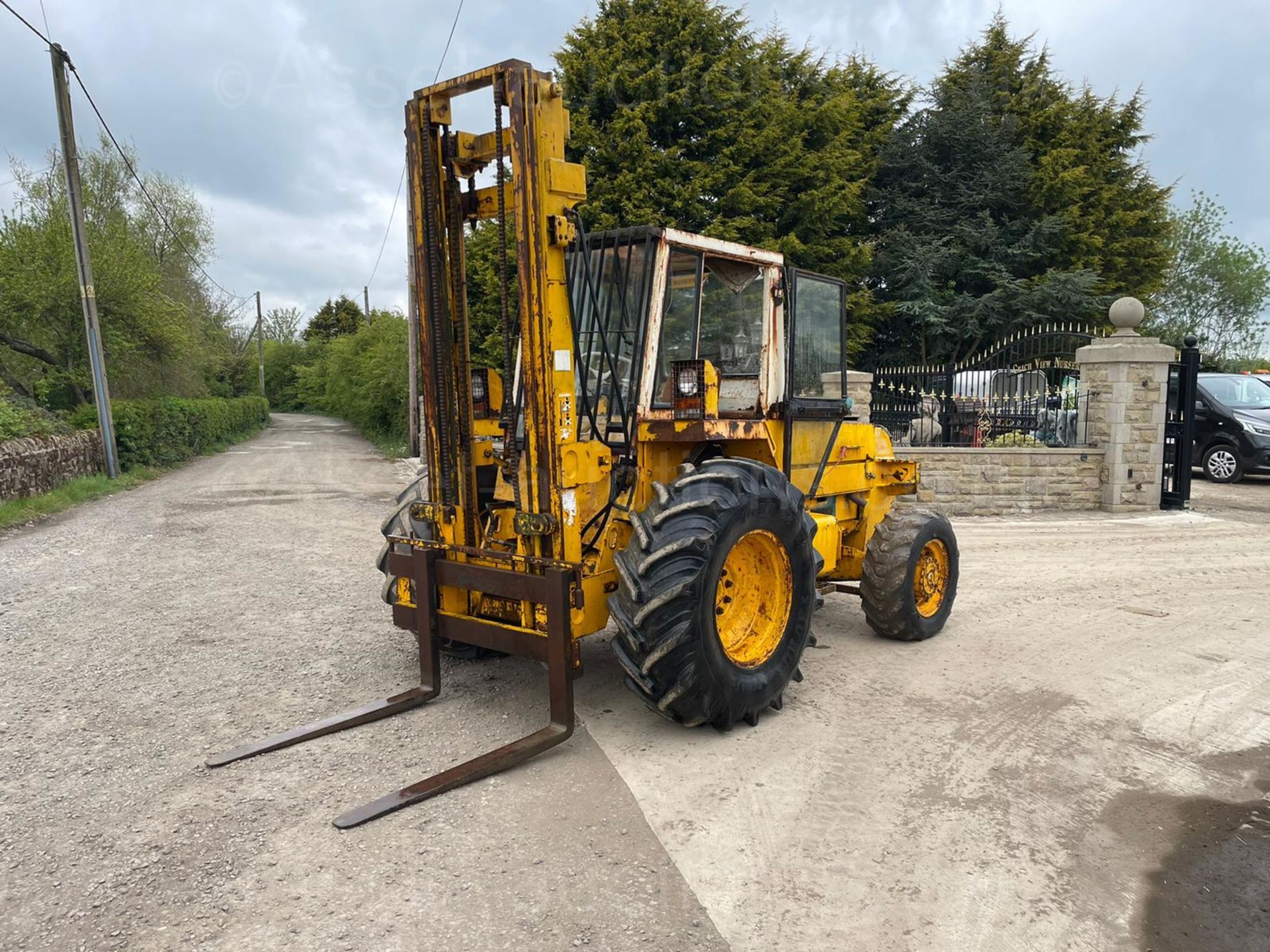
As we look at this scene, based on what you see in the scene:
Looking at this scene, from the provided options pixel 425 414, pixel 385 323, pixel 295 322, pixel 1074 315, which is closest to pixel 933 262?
pixel 1074 315

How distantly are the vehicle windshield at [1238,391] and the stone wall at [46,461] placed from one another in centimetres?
1933

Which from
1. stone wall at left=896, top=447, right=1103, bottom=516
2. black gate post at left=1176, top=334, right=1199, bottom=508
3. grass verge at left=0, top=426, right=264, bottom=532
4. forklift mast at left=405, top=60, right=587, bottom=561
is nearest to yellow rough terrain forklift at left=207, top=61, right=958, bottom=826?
forklift mast at left=405, top=60, right=587, bottom=561

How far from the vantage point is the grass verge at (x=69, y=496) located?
38.7 feet

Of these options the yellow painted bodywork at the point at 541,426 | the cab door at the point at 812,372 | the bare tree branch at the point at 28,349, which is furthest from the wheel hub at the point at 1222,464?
the bare tree branch at the point at 28,349

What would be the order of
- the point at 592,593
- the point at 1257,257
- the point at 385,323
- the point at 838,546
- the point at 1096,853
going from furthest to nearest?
the point at 1257,257 < the point at 385,323 < the point at 838,546 < the point at 592,593 < the point at 1096,853

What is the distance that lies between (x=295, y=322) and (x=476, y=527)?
74.7m

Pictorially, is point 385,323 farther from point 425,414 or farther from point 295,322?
point 295,322

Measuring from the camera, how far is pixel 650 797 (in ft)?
12.6

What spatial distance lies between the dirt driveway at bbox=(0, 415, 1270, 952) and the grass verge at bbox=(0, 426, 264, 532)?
561 cm

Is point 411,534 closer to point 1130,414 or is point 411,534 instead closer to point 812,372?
point 812,372

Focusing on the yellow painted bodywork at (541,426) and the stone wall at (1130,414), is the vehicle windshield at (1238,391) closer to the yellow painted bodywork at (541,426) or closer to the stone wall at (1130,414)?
the stone wall at (1130,414)

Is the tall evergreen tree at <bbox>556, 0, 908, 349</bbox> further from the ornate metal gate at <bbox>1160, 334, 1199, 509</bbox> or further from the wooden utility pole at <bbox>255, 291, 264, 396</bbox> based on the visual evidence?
the wooden utility pole at <bbox>255, 291, 264, 396</bbox>

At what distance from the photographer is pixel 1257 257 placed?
37.5 m

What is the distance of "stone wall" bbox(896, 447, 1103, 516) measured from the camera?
1289cm
